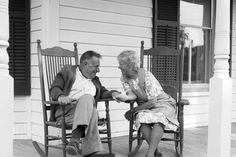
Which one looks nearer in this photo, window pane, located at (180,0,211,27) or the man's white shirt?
the man's white shirt

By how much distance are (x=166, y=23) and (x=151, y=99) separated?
1.70 metres

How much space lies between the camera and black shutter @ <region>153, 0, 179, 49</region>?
14.5ft

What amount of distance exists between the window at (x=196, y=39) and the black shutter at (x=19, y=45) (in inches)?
90.2

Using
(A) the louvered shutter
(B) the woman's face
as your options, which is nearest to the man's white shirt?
(B) the woman's face

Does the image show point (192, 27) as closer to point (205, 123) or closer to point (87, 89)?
point (205, 123)

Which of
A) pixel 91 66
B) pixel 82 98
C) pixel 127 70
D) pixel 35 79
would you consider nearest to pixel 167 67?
pixel 127 70

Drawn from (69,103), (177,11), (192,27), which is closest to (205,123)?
(192,27)

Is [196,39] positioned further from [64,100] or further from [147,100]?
[64,100]

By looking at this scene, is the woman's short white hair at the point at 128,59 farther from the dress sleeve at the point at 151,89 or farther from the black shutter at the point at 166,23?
the black shutter at the point at 166,23

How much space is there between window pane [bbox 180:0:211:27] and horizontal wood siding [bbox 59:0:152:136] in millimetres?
750

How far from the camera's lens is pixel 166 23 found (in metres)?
4.49

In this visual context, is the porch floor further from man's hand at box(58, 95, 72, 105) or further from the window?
the window

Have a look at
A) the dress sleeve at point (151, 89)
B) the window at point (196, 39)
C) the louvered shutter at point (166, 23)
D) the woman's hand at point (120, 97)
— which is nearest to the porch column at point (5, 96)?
the woman's hand at point (120, 97)

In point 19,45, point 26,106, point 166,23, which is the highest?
point 166,23
